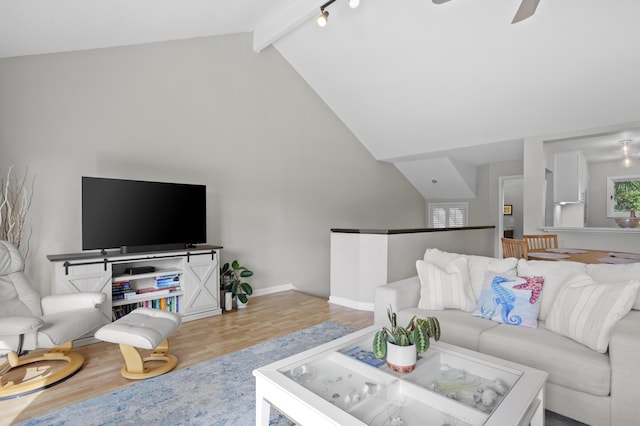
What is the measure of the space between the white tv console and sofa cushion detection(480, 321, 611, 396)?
9.60 ft

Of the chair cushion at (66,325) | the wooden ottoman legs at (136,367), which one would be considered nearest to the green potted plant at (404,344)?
the wooden ottoman legs at (136,367)

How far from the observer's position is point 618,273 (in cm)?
217

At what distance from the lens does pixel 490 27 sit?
3701 mm

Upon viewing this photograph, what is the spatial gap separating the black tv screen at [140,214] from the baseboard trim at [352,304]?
74.5 inches

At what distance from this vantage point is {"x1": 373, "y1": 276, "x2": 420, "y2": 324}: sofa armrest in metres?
2.70

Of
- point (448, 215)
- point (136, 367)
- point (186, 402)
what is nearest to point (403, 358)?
point (186, 402)

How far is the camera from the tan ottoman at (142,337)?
227cm

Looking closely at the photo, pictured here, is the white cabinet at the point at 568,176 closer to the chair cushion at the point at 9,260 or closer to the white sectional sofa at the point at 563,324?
the white sectional sofa at the point at 563,324

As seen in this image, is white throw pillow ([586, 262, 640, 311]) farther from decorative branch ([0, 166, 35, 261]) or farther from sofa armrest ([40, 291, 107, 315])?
decorative branch ([0, 166, 35, 261])

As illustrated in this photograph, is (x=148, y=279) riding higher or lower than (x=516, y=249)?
lower

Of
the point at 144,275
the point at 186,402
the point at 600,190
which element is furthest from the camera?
the point at 600,190

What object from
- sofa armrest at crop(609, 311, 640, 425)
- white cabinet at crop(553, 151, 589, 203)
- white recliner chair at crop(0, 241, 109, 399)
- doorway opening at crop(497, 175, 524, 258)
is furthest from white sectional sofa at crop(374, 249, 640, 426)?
doorway opening at crop(497, 175, 524, 258)

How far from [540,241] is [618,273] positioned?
8.86 feet

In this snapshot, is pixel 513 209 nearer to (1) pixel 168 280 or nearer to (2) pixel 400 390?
(1) pixel 168 280
